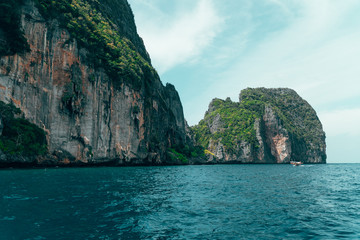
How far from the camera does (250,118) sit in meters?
147

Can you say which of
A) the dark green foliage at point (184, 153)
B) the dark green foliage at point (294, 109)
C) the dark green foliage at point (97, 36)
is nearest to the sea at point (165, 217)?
the dark green foliage at point (97, 36)

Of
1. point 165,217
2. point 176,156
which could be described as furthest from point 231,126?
point 165,217

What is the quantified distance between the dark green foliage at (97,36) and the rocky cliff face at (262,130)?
71.7 metres

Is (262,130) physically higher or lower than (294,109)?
lower

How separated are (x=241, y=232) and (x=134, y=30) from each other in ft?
323

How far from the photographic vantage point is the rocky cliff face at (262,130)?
134 metres

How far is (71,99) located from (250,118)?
121131mm

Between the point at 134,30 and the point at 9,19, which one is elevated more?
the point at 134,30

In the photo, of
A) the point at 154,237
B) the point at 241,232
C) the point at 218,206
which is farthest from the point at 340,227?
the point at 154,237

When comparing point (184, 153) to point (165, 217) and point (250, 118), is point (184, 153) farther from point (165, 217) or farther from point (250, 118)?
point (165, 217)

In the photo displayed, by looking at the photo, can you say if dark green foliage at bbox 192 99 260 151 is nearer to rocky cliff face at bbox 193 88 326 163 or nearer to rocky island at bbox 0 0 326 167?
rocky cliff face at bbox 193 88 326 163

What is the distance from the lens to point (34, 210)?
11906mm

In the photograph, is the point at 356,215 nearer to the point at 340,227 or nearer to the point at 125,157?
the point at 340,227

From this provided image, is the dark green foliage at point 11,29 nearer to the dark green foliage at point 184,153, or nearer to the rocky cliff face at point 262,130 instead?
the dark green foliage at point 184,153
